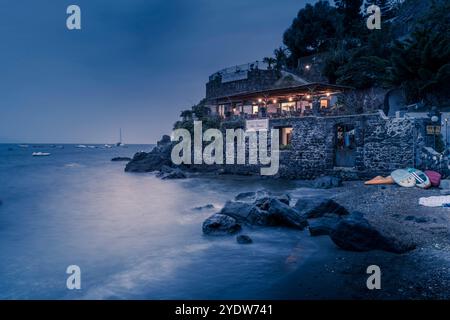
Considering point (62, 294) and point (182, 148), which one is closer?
point (62, 294)

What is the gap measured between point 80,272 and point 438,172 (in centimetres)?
1607

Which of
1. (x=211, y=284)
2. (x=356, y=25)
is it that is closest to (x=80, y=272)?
(x=211, y=284)

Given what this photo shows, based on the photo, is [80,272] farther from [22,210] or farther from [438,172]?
[438,172]

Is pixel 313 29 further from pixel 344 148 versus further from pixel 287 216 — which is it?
pixel 287 216

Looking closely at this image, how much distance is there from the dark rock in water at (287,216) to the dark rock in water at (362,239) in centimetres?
227

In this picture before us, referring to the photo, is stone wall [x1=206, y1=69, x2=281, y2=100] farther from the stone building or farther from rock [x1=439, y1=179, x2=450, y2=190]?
rock [x1=439, y1=179, x2=450, y2=190]

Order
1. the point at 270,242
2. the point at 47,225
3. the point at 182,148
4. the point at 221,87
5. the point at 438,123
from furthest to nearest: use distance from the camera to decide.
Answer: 1. the point at 221,87
2. the point at 182,148
3. the point at 438,123
4. the point at 47,225
5. the point at 270,242

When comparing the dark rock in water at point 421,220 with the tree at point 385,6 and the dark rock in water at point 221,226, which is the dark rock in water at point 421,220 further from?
the tree at point 385,6

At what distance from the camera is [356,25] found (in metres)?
32.6

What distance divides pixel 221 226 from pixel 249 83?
27200 mm

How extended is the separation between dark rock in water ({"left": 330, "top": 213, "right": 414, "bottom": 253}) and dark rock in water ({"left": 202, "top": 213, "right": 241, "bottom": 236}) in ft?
11.3

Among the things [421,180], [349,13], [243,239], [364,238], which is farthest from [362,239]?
[349,13]

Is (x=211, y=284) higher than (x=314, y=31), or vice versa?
(x=314, y=31)
